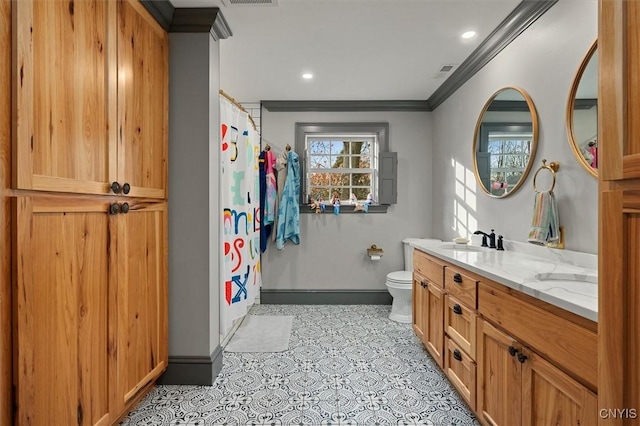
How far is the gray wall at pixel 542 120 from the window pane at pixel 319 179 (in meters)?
1.46

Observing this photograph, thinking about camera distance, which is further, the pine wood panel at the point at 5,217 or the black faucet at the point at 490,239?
the black faucet at the point at 490,239

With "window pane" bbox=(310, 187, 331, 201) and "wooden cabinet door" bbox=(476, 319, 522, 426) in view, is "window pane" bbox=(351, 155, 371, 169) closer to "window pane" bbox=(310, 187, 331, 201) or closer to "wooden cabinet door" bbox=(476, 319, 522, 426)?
"window pane" bbox=(310, 187, 331, 201)

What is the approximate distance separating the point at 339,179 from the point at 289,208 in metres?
0.74

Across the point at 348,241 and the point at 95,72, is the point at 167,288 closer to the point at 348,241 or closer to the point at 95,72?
the point at 95,72

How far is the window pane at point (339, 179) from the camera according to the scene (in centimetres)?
384

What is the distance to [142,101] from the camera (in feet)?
5.73

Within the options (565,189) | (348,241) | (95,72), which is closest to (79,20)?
(95,72)

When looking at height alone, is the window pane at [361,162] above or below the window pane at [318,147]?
below

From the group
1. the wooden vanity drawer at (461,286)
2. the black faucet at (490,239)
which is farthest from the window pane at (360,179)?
the wooden vanity drawer at (461,286)

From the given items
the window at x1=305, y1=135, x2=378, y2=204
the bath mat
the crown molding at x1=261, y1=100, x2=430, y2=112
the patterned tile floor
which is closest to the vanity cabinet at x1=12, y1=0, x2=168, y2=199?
the patterned tile floor

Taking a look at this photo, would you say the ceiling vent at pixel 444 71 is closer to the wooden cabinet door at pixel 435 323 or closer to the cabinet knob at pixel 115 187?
the wooden cabinet door at pixel 435 323

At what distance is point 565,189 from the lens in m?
1.70

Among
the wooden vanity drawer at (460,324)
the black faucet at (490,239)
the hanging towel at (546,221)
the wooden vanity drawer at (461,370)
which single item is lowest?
the wooden vanity drawer at (461,370)

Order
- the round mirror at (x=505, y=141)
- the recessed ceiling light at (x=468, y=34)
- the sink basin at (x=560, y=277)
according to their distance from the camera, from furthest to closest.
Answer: the recessed ceiling light at (x=468, y=34) → the round mirror at (x=505, y=141) → the sink basin at (x=560, y=277)
